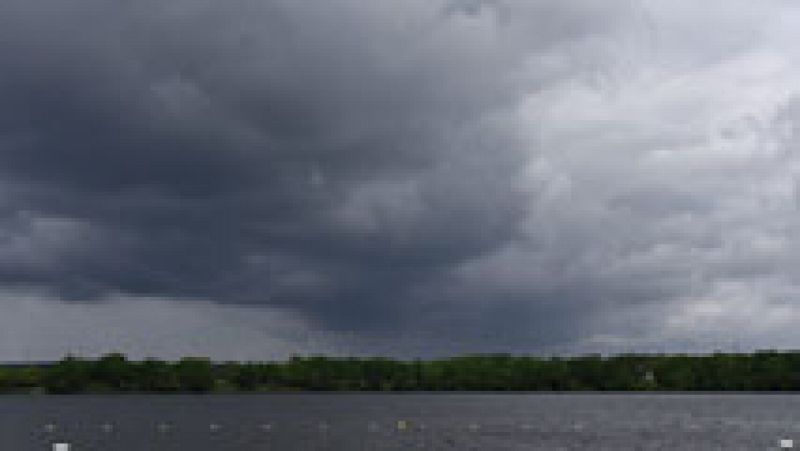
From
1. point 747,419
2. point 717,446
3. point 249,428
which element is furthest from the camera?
point 747,419

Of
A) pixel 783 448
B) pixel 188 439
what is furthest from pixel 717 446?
pixel 188 439

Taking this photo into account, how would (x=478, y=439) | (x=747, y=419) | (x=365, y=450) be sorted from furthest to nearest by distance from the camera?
(x=747, y=419), (x=478, y=439), (x=365, y=450)

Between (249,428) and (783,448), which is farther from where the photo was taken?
(249,428)

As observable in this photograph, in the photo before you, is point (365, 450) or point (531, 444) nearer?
point (365, 450)

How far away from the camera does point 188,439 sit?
128625mm

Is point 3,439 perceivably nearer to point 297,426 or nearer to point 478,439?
point 297,426

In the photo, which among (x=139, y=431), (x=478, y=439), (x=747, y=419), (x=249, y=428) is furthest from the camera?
(x=747, y=419)

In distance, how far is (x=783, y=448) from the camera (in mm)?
113688

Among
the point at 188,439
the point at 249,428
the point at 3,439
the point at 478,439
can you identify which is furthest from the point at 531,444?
the point at 3,439

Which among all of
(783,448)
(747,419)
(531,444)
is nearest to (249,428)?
(531,444)

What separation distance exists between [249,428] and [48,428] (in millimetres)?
30212

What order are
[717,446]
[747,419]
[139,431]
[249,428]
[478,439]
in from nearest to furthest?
[717,446] < [478,439] < [139,431] < [249,428] < [747,419]

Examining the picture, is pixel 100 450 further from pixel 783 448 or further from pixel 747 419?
pixel 747 419

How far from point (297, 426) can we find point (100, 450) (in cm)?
5819
